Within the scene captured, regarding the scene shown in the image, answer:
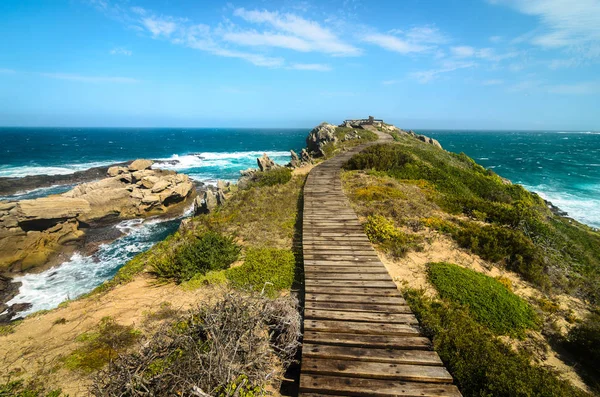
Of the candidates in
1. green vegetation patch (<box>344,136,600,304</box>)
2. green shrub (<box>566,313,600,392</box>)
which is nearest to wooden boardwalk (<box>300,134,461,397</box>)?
green shrub (<box>566,313,600,392</box>)

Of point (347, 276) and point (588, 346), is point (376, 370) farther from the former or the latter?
point (588, 346)

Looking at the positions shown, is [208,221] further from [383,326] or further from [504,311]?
[504,311]

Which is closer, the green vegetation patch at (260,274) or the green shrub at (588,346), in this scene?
the green shrub at (588,346)

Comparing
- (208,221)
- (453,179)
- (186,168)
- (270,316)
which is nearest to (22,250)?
(208,221)

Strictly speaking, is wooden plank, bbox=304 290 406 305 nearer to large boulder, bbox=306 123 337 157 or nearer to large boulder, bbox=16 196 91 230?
large boulder, bbox=16 196 91 230

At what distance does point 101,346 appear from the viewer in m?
6.18

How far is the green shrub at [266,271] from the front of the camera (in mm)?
8078

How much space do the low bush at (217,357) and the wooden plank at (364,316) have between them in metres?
0.46

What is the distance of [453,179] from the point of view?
19.0 meters

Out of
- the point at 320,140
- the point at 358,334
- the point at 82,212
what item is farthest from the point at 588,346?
the point at 320,140

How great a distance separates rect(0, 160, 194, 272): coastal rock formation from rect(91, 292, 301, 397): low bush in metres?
19.1

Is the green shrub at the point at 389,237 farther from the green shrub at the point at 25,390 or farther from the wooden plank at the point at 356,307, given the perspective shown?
the green shrub at the point at 25,390

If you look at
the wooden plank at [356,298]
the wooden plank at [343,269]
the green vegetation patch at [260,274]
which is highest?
the wooden plank at [343,269]

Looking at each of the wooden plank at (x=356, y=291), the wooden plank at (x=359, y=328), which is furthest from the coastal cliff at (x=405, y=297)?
the wooden plank at (x=356, y=291)
